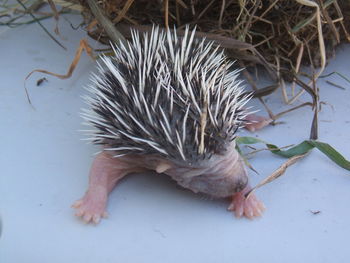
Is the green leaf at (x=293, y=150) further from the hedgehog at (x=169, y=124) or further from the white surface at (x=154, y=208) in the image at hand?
the hedgehog at (x=169, y=124)

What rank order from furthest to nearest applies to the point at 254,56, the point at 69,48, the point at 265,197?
1. the point at 69,48
2. the point at 254,56
3. the point at 265,197

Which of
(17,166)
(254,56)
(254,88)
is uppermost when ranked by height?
(254,56)

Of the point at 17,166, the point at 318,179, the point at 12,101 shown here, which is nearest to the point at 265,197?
the point at 318,179

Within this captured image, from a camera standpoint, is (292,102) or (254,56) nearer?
(254,56)

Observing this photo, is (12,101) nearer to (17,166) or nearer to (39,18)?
(17,166)

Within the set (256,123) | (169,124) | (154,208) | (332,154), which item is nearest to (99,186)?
(154,208)

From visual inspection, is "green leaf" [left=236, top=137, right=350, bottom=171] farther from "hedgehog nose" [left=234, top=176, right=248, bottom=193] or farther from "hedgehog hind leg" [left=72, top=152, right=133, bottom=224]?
"hedgehog hind leg" [left=72, top=152, right=133, bottom=224]

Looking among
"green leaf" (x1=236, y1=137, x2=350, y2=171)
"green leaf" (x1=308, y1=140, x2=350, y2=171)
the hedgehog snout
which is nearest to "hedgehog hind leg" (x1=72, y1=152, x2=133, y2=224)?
the hedgehog snout

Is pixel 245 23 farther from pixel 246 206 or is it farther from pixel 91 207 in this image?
pixel 91 207
